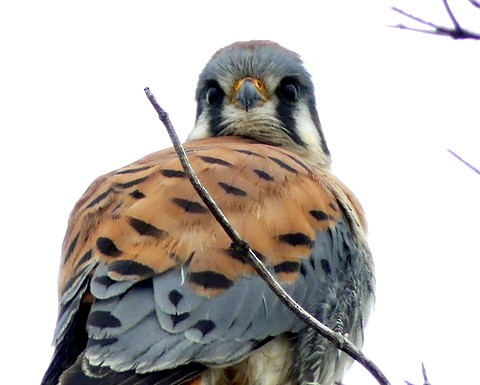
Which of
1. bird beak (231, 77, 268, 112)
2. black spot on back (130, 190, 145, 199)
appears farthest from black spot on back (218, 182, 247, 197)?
bird beak (231, 77, 268, 112)

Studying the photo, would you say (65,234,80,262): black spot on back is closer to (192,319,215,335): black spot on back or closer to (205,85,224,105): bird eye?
(192,319,215,335): black spot on back

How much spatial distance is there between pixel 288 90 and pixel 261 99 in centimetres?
28

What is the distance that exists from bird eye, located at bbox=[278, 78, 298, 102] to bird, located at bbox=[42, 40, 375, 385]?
3.45 ft

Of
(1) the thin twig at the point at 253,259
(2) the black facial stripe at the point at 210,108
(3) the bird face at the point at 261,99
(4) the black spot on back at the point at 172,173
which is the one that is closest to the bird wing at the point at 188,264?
(4) the black spot on back at the point at 172,173

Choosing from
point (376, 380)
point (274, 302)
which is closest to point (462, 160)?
point (376, 380)

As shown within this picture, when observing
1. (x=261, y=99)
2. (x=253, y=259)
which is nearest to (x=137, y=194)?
(x=253, y=259)

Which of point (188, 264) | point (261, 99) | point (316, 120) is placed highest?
point (261, 99)

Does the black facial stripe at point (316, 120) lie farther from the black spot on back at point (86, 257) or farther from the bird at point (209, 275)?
the black spot on back at point (86, 257)

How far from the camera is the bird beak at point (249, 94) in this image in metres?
6.19

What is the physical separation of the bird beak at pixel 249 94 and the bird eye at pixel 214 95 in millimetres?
171

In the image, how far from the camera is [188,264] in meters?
4.28

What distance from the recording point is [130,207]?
465cm

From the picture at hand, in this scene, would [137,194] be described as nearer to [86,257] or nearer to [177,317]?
[86,257]

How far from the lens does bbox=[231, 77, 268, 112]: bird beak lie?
20.3ft
